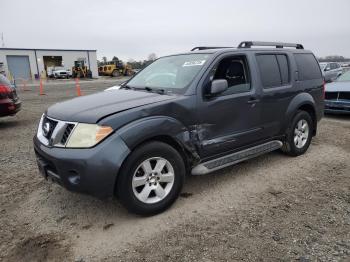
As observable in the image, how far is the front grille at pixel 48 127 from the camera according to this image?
3496 millimetres

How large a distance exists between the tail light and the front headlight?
5.73 m

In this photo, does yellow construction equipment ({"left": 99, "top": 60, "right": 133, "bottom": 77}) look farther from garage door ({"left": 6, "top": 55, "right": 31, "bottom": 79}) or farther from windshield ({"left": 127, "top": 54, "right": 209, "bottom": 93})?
windshield ({"left": 127, "top": 54, "right": 209, "bottom": 93})

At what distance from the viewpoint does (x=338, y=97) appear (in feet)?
Result: 29.1

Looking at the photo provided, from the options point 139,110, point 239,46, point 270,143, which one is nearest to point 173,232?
point 139,110

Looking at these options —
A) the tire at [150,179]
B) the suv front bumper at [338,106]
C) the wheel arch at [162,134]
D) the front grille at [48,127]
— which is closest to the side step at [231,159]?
the wheel arch at [162,134]

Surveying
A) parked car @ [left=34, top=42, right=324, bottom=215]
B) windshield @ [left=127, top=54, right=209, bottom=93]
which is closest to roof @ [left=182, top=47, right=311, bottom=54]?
parked car @ [left=34, top=42, right=324, bottom=215]

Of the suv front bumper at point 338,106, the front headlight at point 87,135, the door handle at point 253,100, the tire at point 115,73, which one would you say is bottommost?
the tire at point 115,73

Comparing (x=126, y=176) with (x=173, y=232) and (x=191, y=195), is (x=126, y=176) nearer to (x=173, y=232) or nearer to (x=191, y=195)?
(x=173, y=232)

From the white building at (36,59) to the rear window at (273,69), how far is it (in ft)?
145

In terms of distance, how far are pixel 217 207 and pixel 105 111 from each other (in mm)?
1679

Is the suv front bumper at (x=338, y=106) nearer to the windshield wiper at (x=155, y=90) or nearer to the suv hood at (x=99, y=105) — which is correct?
the windshield wiper at (x=155, y=90)

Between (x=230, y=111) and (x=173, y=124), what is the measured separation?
96cm

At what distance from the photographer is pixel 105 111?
3.32 m

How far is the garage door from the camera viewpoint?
44784mm
